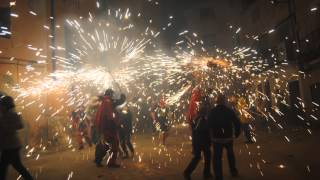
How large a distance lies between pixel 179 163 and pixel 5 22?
11368mm

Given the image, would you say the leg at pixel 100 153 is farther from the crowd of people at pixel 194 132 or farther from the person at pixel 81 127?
the person at pixel 81 127

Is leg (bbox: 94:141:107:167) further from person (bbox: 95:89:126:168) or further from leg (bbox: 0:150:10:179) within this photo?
leg (bbox: 0:150:10:179)

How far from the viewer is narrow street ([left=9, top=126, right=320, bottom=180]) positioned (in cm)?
889

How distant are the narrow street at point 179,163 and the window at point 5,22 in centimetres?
641

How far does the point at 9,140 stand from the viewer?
7613 mm

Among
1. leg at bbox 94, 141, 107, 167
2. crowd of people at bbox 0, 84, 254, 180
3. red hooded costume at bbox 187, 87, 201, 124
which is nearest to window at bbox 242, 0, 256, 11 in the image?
red hooded costume at bbox 187, 87, 201, 124

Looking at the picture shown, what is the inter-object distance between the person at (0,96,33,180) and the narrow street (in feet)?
6.31

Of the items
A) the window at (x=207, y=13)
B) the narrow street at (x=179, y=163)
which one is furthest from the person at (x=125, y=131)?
the window at (x=207, y=13)

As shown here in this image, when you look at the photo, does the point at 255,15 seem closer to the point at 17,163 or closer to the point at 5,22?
the point at 5,22

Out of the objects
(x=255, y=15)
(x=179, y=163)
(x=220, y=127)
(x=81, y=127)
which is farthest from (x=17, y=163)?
(x=255, y=15)

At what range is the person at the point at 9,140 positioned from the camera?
7582mm

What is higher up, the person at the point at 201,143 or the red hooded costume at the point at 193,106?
the red hooded costume at the point at 193,106

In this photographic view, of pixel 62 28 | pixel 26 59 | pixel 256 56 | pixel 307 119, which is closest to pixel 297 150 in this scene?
pixel 307 119

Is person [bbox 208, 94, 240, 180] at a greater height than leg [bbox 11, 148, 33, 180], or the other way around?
person [bbox 208, 94, 240, 180]
